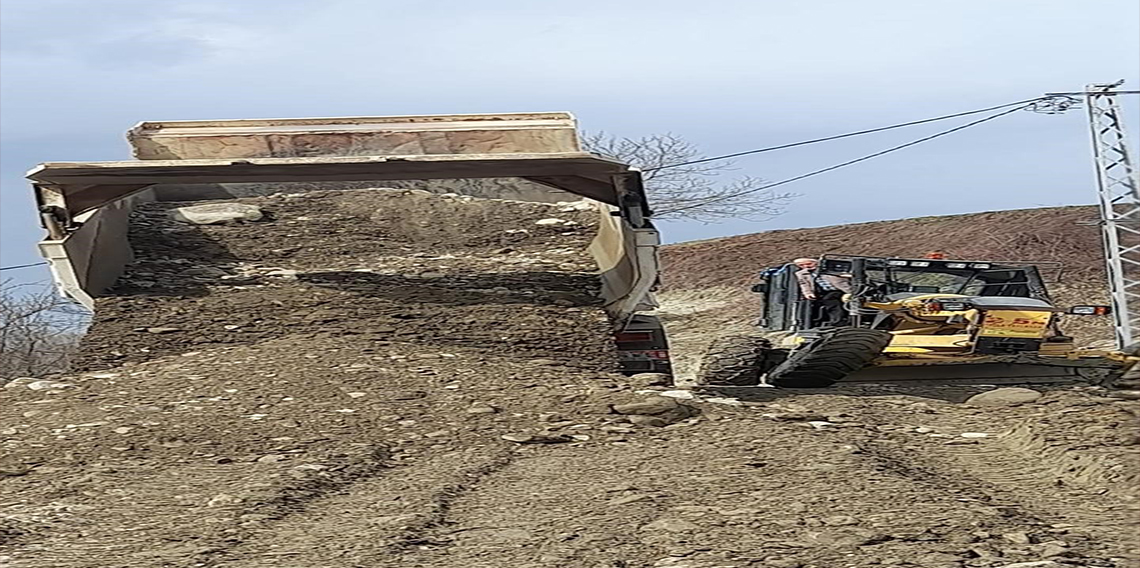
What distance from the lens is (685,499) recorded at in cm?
496

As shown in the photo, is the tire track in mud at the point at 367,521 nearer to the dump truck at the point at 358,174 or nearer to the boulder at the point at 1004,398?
the dump truck at the point at 358,174

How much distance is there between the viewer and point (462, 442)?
631 cm

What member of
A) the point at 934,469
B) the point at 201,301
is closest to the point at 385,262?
the point at 201,301

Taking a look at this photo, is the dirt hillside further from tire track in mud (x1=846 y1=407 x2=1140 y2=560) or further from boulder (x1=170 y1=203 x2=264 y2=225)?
tire track in mud (x1=846 y1=407 x2=1140 y2=560)

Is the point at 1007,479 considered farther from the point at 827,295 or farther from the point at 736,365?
the point at 827,295

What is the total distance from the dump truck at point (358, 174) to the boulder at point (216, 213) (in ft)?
1.29

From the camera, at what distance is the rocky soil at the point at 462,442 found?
4340 mm

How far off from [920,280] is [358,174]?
5.82 meters

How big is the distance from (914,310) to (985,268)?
1791mm

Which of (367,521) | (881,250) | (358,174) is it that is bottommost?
(881,250)

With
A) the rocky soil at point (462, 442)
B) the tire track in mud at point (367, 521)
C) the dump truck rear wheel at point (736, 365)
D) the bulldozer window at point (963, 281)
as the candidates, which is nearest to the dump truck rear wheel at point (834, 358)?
the rocky soil at point (462, 442)

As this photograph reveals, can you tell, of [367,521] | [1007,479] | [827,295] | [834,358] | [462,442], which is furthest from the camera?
[827,295]

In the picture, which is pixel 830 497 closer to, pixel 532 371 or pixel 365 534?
pixel 365 534

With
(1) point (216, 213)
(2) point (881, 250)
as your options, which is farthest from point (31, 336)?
→ (2) point (881, 250)
